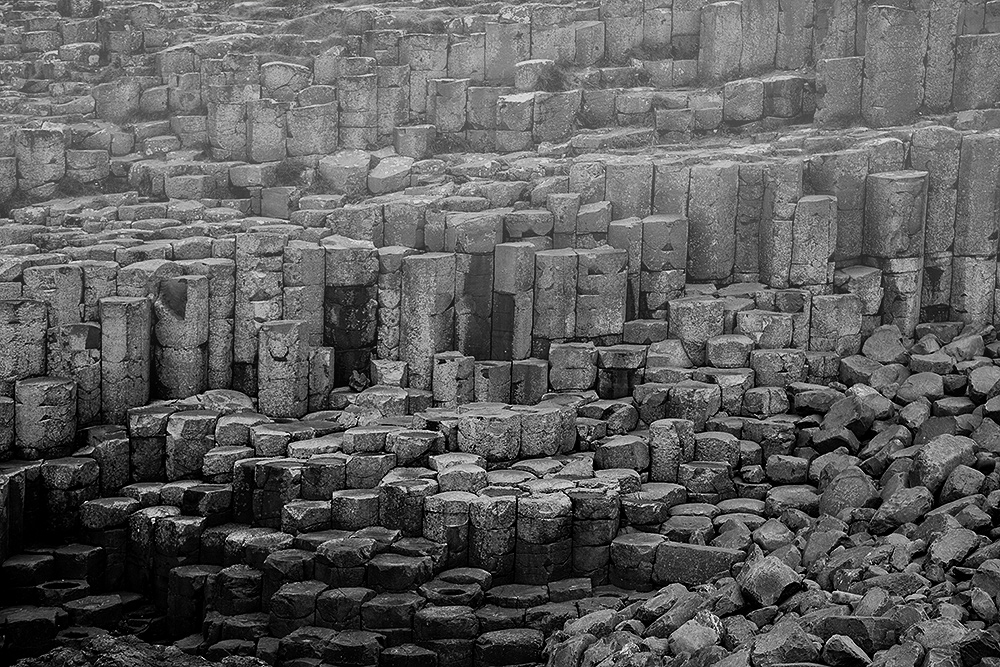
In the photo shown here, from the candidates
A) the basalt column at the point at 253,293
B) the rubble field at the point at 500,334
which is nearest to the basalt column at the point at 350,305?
the rubble field at the point at 500,334

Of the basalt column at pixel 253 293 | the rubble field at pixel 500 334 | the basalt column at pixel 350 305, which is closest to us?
the rubble field at pixel 500 334

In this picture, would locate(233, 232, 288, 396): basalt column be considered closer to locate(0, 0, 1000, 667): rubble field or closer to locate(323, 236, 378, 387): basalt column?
locate(0, 0, 1000, 667): rubble field

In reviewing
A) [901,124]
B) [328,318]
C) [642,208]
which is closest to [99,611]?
[328,318]

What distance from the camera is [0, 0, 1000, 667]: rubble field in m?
25.4

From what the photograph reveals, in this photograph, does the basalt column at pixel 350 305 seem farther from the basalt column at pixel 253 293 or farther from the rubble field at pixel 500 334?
the basalt column at pixel 253 293

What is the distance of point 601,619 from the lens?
81.7 ft

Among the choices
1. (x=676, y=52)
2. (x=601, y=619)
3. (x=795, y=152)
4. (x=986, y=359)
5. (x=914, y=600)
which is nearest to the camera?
(x=914, y=600)

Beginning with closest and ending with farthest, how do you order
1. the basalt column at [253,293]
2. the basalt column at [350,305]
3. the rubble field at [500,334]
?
1. the rubble field at [500,334]
2. the basalt column at [253,293]
3. the basalt column at [350,305]

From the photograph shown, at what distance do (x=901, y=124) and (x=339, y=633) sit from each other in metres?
14.7

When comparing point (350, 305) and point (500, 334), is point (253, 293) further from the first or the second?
point (500, 334)

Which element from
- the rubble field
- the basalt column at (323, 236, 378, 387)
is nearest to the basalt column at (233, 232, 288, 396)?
the rubble field

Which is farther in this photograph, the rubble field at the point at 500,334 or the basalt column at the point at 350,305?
the basalt column at the point at 350,305

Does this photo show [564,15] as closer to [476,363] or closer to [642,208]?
[642,208]

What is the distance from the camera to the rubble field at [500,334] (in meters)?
25.4
